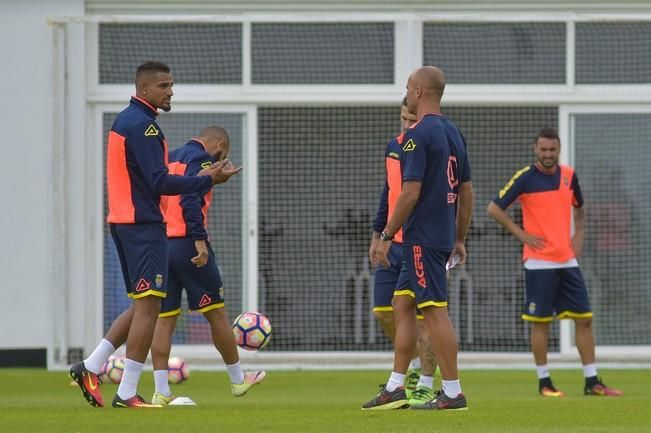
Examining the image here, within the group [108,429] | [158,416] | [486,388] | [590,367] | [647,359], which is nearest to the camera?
[108,429]

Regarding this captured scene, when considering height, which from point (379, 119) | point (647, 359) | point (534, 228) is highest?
point (379, 119)

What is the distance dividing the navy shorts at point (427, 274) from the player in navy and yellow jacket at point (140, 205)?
1127 mm

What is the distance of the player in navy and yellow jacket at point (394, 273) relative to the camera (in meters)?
8.85

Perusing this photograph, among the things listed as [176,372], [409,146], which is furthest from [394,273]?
[176,372]

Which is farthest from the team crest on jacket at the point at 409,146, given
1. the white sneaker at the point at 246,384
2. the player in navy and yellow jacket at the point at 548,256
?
the player in navy and yellow jacket at the point at 548,256

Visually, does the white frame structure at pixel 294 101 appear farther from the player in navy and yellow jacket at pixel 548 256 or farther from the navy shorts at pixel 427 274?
the navy shorts at pixel 427 274

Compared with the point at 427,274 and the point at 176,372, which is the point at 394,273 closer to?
the point at 427,274

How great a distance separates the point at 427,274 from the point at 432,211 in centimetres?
36

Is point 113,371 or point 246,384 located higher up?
point 246,384

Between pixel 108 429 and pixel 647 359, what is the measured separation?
9136 millimetres

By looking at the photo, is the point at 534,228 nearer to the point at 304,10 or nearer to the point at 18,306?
the point at 304,10

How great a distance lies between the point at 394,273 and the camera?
10.1 m

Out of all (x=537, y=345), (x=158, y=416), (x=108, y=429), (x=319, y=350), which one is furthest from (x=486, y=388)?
(x=108, y=429)

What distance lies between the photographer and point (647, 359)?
14.9 meters
